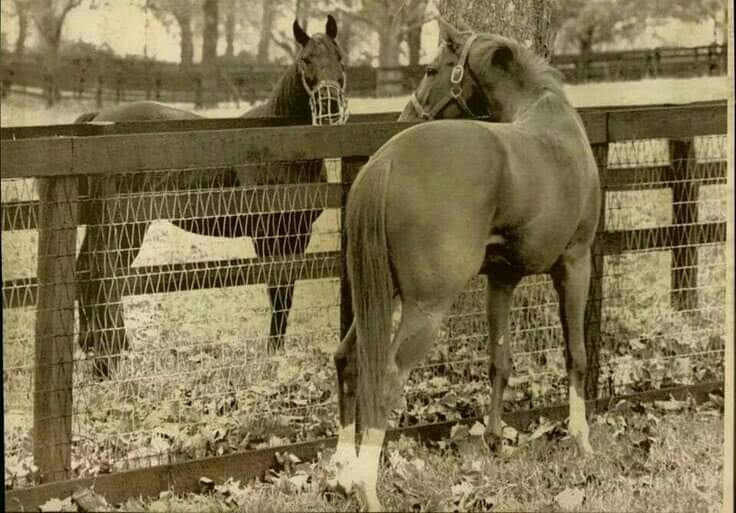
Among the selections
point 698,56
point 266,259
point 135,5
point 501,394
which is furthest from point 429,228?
point 698,56

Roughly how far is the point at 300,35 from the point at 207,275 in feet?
1.92

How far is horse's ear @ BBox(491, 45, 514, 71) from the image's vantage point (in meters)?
2.84

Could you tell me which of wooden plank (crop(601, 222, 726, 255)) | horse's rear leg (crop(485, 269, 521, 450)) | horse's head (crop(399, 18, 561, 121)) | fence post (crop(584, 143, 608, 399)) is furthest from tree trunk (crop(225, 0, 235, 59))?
wooden plank (crop(601, 222, 726, 255))

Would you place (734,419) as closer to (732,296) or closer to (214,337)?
(732,296)

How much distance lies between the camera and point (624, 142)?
3174 mm

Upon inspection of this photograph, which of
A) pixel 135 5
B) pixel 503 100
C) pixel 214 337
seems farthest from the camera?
pixel 503 100

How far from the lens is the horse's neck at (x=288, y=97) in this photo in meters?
2.65

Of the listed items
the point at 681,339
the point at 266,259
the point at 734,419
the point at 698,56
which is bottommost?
the point at 734,419

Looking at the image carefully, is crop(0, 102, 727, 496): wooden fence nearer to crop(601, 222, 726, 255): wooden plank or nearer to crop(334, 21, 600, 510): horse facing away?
crop(334, 21, 600, 510): horse facing away

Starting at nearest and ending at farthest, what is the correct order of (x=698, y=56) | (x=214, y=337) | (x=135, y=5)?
(x=135, y=5) < (x=214, y=337) < (x=698, y=56)

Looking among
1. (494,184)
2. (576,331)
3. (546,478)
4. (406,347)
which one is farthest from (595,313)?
(406,347)

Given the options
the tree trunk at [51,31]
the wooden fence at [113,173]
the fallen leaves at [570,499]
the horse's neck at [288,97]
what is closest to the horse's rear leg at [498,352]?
the fallen leaves at [570,499]

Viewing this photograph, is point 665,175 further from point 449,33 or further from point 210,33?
point 210,33

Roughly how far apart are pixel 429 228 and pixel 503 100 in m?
0.48
